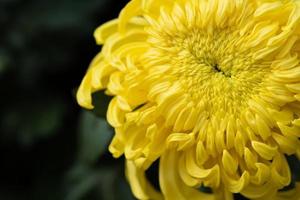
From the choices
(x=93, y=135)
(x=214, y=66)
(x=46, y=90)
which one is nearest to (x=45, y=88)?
(x=46, y=90)

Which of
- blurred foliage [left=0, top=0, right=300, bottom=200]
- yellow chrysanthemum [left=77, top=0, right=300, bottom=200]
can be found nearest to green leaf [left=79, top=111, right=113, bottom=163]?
blurred foliage [left=0, top=0, right=300, bottom=200]

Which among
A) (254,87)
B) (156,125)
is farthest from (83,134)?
(254,87)

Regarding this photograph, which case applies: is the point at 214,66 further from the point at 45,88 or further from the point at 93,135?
the point at 45,88

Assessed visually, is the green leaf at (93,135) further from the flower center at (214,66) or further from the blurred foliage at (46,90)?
the flower center at (214,66)

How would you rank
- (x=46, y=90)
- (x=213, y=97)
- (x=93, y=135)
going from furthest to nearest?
(x=46, y=90) < (x=93, y=135) < (x=213, y=97)

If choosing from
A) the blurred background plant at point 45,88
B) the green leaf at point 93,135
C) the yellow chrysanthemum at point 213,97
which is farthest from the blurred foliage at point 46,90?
the yellow chrysanthemum at point 213,97
